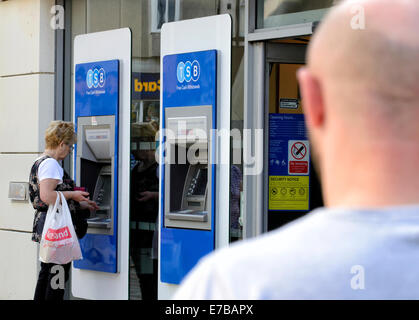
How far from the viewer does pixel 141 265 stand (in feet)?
20.0

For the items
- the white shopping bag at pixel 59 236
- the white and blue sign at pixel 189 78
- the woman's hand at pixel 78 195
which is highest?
the white and blue sign at pixel 189 78

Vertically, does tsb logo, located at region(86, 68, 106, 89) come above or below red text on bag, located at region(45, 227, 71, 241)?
above

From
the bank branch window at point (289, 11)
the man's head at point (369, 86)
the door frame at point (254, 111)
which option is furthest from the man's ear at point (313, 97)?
the door frame at point (254, 111)

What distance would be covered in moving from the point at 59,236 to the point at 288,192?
5.72 ft

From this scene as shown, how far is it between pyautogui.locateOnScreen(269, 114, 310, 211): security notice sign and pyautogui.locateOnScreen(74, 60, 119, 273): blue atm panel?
55.4 inches

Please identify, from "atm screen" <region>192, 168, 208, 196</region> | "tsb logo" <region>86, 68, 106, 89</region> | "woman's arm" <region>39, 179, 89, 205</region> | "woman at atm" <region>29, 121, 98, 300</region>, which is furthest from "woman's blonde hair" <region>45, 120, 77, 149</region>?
"atm screen" <region>192, 168, 208, 196</region>

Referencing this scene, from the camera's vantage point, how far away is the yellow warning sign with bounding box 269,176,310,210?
17.9 feet

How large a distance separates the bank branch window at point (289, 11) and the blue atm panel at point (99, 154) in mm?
1428

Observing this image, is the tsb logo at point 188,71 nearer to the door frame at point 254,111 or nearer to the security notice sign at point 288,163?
the door frame at point 254,111

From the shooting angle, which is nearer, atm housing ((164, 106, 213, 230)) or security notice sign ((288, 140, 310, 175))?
atm housing ((164, 106, 213, 230))

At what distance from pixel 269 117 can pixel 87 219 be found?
77.4 inches

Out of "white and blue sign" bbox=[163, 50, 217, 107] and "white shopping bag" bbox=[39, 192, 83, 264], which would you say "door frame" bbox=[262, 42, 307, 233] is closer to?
"white and blue sign" bbox=[163, 50, 217, 107]

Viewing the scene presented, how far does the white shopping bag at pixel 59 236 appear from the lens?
569 centimetres
